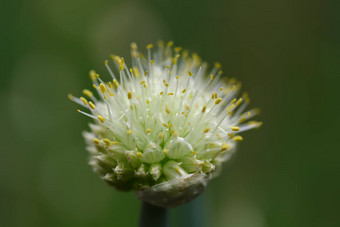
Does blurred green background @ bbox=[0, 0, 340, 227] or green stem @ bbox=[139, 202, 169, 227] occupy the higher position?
blurred green background @ bbox=[0, 0, 340, 227]

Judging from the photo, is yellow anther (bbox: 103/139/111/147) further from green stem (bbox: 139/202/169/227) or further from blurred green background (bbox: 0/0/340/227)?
blurred green background (bbox: 0/0/340/227)

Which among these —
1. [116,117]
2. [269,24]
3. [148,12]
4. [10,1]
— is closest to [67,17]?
[10,1]

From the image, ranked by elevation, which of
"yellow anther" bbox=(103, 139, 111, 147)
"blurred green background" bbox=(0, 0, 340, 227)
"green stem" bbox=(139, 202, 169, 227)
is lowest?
"green stem" bbox=(139, 202, 169, 227)

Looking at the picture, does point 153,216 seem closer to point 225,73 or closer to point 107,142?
point 107,142

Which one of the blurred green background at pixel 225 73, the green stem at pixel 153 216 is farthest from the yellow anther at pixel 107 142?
the blurred green background at pixel 225 73

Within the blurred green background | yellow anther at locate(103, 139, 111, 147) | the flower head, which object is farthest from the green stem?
the blurred green background

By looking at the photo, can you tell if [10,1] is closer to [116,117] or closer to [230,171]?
[116,117]

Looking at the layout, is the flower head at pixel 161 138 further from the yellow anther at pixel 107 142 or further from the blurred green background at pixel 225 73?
the blurred green background at pixel 225 73
